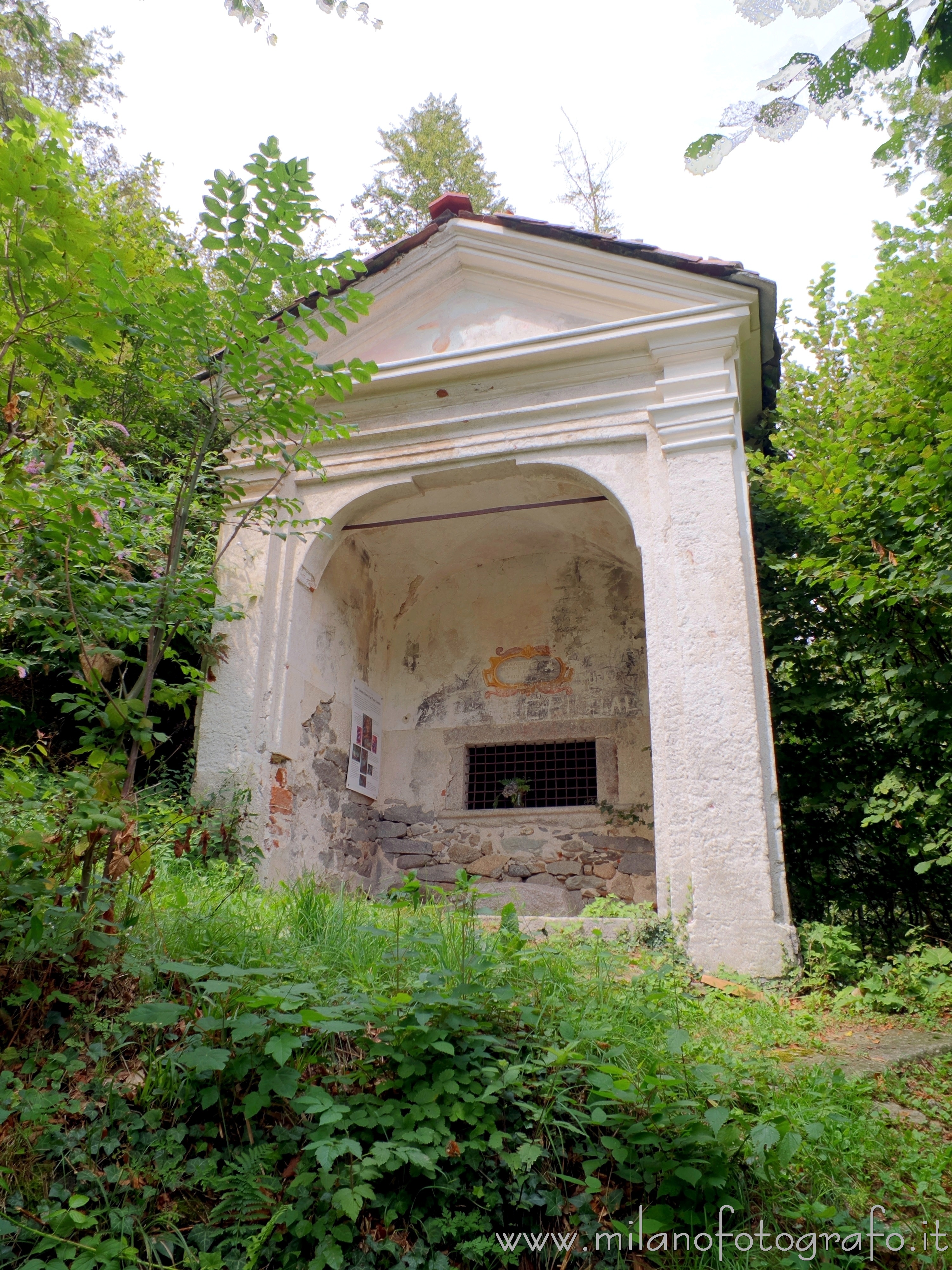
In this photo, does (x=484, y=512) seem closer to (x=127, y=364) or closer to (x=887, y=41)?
(x=127, y=364)

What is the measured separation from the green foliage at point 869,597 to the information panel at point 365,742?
3.82m

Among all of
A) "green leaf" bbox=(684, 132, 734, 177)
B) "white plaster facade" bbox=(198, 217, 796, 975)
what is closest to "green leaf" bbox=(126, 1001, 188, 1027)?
"green leaf" bbox=(684, 132, 734, 177)

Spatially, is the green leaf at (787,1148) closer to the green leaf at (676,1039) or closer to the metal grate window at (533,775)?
the green leaf at (676,1039)

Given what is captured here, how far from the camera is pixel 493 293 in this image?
733 centimetres

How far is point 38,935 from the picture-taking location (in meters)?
2.76

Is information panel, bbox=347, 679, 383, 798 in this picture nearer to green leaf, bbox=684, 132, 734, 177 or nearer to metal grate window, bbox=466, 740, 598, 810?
metal grate window, bbox=466, 740, 598, 810

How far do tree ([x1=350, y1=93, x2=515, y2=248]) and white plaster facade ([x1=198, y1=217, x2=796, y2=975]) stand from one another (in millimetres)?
9109

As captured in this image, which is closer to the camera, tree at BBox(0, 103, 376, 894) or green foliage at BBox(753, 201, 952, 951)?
tree at BBox(0, 103, 376, 894)

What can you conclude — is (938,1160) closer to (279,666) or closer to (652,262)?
(279,666)

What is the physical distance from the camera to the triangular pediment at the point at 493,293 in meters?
6.68

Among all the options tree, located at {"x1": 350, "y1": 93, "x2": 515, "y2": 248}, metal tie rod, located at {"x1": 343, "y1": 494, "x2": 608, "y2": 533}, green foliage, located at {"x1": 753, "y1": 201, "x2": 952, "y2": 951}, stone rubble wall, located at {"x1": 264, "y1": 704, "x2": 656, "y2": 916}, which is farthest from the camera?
tree, located at {"x1": 350, "y1": 93, "x2": 515, "y2": 248}

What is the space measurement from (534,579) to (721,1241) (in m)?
7.09

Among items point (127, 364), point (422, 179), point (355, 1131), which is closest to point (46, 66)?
point (127, 364)

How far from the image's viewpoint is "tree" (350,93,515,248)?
51.8ft
